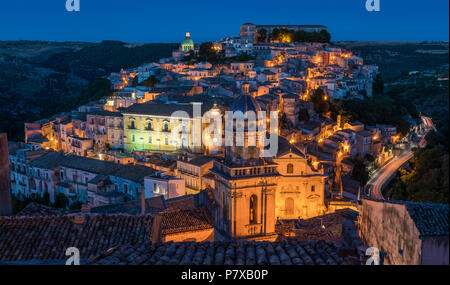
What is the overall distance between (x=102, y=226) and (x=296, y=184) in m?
15.3

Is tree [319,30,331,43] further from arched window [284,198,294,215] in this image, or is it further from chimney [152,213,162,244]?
chimney [152,213,162,244]

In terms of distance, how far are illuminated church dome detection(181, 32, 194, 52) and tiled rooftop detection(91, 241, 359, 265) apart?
6816cm

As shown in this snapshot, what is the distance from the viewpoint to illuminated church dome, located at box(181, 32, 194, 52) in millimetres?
74037

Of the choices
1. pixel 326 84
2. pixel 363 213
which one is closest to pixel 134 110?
pixel 326 84

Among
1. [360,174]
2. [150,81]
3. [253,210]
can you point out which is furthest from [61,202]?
[150,81]

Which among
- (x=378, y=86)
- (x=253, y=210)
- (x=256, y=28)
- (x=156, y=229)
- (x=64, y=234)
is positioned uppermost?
(x=256, y=28)

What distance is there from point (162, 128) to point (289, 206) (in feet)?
56.6

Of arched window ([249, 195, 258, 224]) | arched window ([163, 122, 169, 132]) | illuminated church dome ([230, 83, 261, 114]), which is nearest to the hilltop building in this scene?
arched window ([163, 122, 169, 132])

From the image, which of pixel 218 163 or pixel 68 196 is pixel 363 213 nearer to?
pixel 218 163

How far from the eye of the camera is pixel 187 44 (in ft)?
244

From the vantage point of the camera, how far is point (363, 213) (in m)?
11.0

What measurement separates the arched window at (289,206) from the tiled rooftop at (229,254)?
16114mm

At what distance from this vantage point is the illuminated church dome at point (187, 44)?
74.0 m

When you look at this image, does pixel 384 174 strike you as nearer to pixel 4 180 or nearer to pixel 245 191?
pixel 245 191
